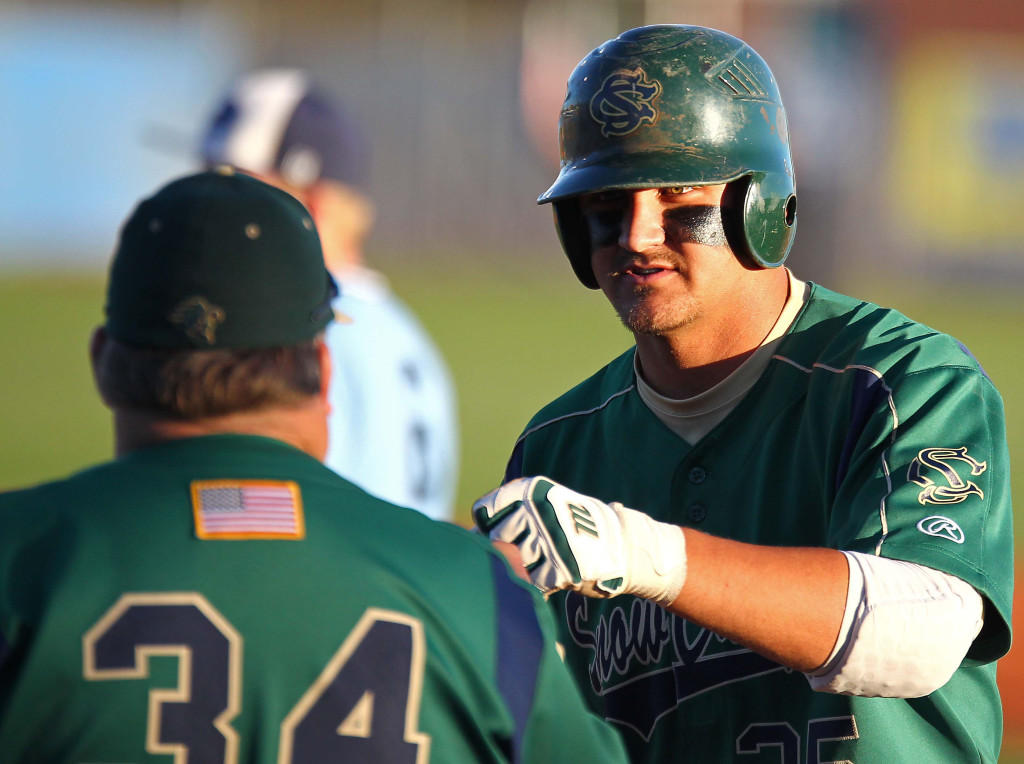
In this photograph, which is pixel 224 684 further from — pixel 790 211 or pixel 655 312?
pixel 790 211

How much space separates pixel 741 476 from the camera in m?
2.98

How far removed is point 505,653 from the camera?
1.86m

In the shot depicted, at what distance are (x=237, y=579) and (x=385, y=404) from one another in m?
3.25

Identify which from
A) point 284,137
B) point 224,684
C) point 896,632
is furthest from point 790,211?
point 284,137

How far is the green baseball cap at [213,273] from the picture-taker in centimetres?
191

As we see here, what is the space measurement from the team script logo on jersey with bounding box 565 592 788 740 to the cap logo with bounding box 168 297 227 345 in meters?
1.47

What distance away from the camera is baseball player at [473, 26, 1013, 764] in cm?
231

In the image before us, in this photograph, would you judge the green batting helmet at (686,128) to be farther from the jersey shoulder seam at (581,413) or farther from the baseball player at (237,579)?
the baseball player at (237,579)

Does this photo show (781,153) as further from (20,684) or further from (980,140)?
(980,140)

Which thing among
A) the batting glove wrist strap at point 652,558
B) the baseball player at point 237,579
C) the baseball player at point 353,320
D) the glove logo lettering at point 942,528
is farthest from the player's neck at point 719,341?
the baseball player at point 353,320

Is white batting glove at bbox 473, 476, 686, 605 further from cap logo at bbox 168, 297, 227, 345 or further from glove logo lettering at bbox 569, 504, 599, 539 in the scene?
cap logo at bbox 168, 297, 227, 345

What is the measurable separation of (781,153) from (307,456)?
1707mm

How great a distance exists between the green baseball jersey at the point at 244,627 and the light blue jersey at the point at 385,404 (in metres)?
2.93

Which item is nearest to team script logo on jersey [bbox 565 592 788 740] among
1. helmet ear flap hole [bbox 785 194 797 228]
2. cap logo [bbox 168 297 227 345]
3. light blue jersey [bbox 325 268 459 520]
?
helmet ear flap hole [bbox 785 194 797 228]
